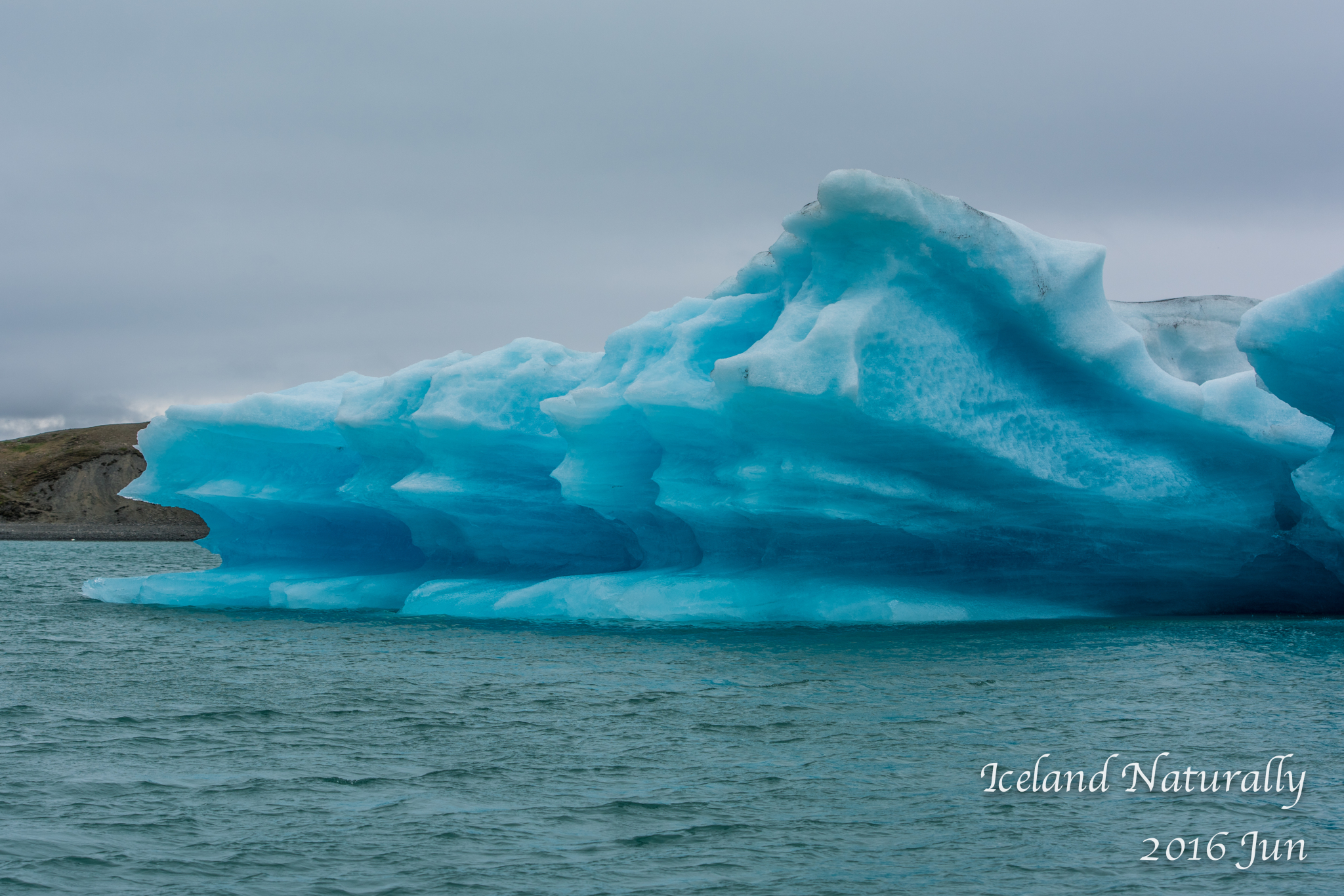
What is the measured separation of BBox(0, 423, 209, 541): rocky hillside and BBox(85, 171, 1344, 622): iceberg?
178 ft

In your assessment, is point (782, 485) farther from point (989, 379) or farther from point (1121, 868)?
point (1121, 868)

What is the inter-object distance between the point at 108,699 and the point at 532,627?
4.89 metres

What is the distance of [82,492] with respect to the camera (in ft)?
224

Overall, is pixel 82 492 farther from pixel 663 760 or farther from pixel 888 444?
pixel 663 760

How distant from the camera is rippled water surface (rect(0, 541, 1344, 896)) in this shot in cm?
524

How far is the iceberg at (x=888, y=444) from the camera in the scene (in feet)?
37.1

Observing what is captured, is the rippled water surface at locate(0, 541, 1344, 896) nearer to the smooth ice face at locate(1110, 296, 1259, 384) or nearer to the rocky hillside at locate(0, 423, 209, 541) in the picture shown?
the smooth ice face at locate(1110, 296, 1259, 384)

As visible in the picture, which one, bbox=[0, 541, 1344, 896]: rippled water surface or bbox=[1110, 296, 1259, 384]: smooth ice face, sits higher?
bbox=[1110, 296, 1259, 384]: smooth ice face

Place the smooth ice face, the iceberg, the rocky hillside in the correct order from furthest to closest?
the rocky hillside, the smooth ice face, the iceberg

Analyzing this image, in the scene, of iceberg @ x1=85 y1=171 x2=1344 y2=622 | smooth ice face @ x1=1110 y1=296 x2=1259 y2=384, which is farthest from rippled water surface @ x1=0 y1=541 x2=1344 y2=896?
smooth ice face @ x1=1110 y1=296 x2=1259 y2=384

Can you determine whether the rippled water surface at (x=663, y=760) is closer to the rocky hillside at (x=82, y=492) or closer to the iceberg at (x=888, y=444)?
the iceberg at (x=888, y=444)

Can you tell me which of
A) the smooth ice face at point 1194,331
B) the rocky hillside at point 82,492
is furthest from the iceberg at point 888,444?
the rocky hillside at point 82,492

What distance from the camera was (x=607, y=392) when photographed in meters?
13.0

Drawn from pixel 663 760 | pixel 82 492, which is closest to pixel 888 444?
pixel 663 760
